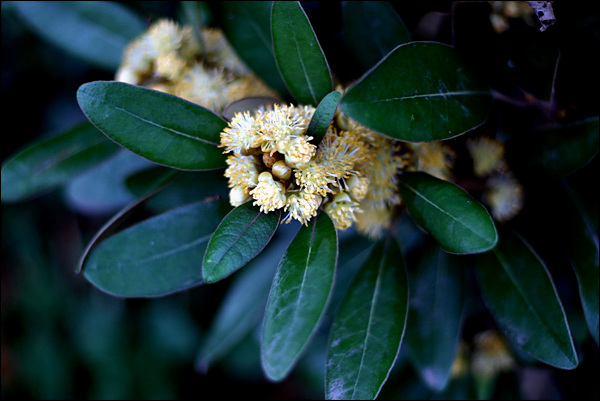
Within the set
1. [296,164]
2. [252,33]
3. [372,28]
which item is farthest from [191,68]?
[296,164]

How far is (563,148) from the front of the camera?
1212 mm

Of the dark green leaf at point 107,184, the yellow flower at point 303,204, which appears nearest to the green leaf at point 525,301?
the yellow flower at point 303,204

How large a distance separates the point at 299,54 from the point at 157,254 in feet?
2.03

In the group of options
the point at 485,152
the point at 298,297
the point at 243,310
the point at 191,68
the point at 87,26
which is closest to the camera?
the point at 298,297

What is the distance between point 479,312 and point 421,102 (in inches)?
44.3

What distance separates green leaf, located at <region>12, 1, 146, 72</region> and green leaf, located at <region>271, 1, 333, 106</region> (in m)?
0.95

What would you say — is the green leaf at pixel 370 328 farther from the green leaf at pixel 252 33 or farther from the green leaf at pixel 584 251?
the green leaf at pixel 252 33

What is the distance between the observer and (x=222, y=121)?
3.72 feet

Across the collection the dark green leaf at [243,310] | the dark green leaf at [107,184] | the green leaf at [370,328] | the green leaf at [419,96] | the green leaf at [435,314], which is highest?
the green leaf at [419,96]

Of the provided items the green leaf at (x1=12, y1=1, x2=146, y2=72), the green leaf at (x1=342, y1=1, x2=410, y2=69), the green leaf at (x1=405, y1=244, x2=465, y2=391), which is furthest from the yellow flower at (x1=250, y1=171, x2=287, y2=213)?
the green leaf at (x1=12, y1=1, x2=146, y2=72)

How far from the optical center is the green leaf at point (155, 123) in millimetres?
1003

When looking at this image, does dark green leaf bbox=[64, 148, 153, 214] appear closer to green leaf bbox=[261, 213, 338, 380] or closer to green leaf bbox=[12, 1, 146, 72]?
green leaf bbox=[12, 1, 146, 72]

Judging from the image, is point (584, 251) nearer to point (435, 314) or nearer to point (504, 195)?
point (504, 195)

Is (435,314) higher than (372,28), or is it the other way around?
(372,28)
